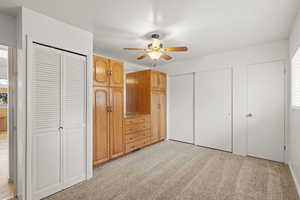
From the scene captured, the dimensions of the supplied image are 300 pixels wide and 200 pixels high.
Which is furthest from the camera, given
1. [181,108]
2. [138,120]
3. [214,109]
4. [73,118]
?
[181,108]

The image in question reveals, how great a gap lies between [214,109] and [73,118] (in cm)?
328

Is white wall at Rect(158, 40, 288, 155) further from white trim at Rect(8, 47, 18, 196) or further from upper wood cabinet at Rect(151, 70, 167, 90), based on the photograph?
white trim at Rect(8, 47, 18, 196)

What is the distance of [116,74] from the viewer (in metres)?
3.09

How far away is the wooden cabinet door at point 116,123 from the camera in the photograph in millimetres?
3018

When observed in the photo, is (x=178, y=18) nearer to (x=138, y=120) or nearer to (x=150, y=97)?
(x=150, y=97)

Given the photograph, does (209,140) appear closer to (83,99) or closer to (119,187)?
(119,187)

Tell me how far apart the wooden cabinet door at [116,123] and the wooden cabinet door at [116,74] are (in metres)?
0.13

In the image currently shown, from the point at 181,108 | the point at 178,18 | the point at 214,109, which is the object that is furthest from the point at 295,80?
the point at 181,108

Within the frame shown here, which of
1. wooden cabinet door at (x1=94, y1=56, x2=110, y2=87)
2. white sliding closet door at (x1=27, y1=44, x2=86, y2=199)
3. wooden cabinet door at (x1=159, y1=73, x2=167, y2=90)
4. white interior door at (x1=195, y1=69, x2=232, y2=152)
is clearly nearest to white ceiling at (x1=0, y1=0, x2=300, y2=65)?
wooden cabinet door at (x1=94, y1=56, x2=110, y2=87)

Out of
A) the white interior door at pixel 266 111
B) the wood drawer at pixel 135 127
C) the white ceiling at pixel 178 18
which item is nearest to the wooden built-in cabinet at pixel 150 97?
the wood drawer at pixel 135 127

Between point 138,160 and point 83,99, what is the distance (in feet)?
5.58

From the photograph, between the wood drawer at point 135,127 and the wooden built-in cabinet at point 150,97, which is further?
the wooden built-in cabinet at point 150,97

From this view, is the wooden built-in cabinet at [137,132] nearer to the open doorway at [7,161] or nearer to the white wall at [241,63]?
the open doorway at [7,161]

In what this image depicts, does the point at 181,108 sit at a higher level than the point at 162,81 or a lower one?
lower
